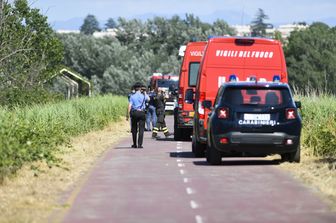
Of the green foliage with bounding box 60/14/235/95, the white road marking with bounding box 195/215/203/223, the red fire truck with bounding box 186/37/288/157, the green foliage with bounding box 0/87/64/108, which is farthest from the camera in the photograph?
the green foliage with bounding box 60/14/235/95

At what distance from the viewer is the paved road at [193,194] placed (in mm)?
12969

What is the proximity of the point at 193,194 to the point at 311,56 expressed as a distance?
324ft

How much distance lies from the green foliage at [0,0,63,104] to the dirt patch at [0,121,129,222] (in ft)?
37.3

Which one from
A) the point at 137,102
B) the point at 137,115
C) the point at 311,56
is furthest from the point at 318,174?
the point at 311,56

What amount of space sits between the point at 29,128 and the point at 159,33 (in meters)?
120

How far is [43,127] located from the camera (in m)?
23.9

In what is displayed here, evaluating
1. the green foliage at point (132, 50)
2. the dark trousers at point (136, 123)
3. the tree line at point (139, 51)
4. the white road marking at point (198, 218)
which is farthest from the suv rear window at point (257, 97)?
the green foliage at point (132, 50)

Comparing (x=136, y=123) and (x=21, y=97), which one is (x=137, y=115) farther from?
(x=21, y=97)

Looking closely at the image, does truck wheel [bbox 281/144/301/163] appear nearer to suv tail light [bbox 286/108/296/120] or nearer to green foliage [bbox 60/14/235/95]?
suv tail light [bbox 286/108/296/120]

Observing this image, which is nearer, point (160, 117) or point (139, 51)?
point (160, 117)

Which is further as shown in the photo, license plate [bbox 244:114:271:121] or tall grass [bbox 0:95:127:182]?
license plate [bbox 244:114:271:121]

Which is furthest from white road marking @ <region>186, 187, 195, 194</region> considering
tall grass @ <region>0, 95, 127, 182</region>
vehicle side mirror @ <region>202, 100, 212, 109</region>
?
vehicle side mirror @ <region>202, 100, 212, 109</region>

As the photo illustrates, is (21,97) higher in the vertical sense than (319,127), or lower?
lower

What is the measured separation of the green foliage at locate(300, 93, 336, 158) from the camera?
873 inches
